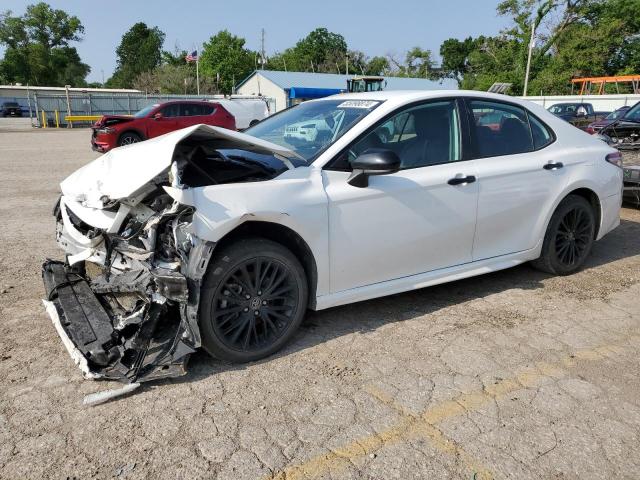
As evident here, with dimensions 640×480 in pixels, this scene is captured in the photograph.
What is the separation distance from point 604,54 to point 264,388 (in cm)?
5782

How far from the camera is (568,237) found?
491 centimetres

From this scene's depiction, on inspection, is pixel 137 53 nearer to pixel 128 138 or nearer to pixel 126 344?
pixel 128 138

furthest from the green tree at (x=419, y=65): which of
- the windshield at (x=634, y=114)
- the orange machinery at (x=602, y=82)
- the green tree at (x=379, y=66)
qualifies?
the windshield at (x=634, y=114)

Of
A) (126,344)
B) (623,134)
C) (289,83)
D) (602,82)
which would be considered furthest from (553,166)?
(289,83)

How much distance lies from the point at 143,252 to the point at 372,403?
1.61m

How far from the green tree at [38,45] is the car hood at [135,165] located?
8401 centimetres

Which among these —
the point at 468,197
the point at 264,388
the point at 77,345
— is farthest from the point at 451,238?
the point at 77,345

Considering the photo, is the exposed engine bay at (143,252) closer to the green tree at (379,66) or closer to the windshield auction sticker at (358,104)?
the windshield auction sticker at (358,104)

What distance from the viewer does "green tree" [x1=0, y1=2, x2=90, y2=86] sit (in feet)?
241

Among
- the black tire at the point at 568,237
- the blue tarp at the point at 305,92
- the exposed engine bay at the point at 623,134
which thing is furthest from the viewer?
the blue tarp at the point at 305,92

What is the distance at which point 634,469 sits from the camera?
2.42 meters

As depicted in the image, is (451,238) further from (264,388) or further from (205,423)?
(205,423)

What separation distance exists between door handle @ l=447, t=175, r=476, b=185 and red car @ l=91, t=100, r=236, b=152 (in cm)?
1469

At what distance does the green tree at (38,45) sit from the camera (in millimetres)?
73562
